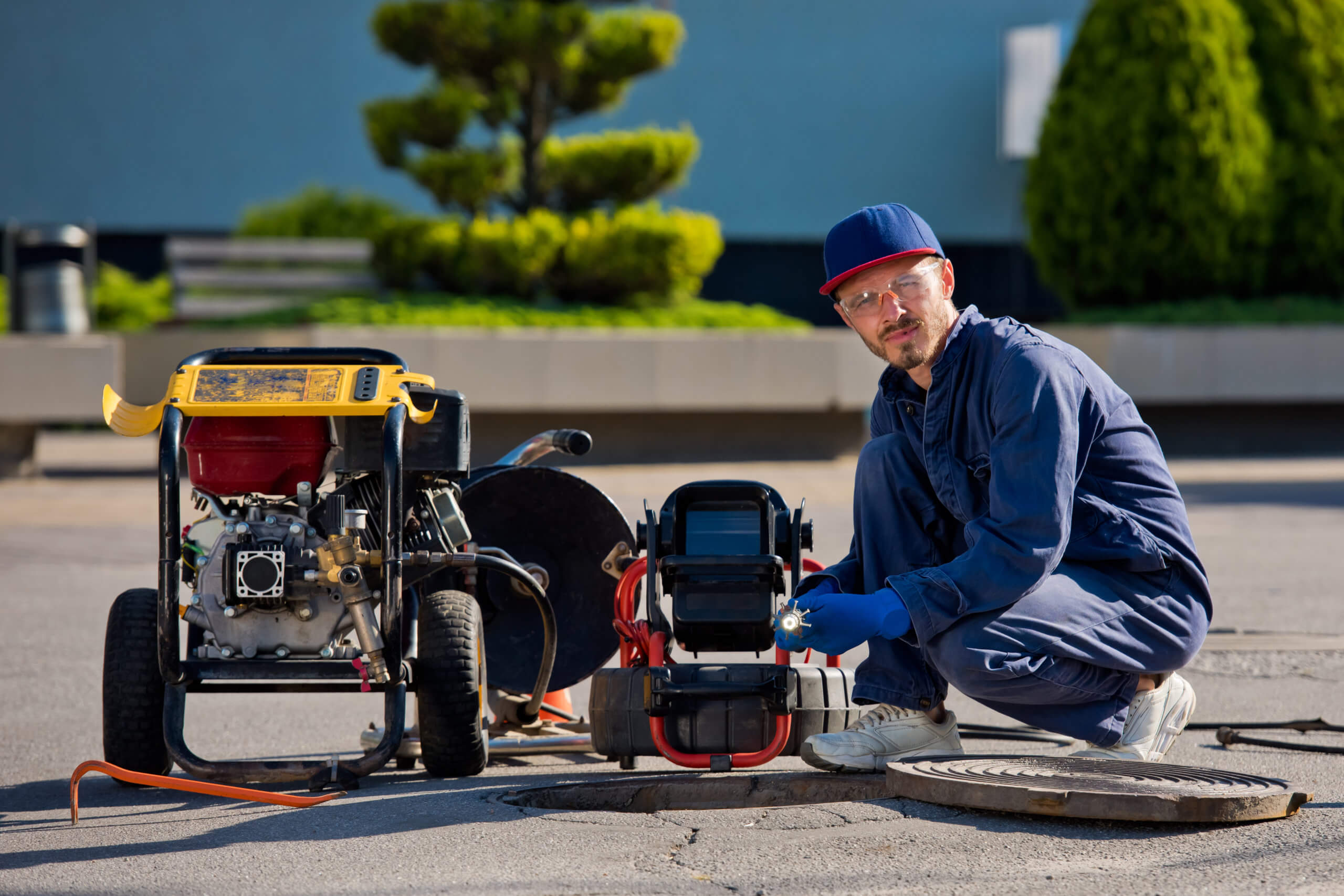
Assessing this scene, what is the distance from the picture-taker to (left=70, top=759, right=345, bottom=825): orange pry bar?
131 inches

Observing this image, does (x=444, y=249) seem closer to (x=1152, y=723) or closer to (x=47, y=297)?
(x=47, y=297)

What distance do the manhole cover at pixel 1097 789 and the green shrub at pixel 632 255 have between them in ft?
39.7

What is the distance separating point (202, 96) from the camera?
68.1 ft

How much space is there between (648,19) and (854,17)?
7.42 m

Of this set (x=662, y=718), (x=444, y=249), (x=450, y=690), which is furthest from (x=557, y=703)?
(x=444, y=249)

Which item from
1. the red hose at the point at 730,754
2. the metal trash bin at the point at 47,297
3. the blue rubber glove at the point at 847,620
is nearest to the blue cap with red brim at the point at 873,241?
the blue rubber glove at the point at 847,620

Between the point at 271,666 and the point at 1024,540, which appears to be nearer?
the point at 1024,540

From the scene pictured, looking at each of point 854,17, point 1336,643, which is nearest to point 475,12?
point 854,17

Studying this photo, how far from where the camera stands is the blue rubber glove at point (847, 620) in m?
3.01

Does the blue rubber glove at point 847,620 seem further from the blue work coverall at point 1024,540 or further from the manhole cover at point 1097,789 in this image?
the manhole cover at point 1097,789

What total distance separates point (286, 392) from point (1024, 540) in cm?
173

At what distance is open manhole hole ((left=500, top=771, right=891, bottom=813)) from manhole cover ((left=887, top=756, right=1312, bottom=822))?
0.16 meters

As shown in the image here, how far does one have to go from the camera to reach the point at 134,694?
3529 mm

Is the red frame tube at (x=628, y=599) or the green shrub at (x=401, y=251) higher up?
the green shrub at (x=401, y=251)
